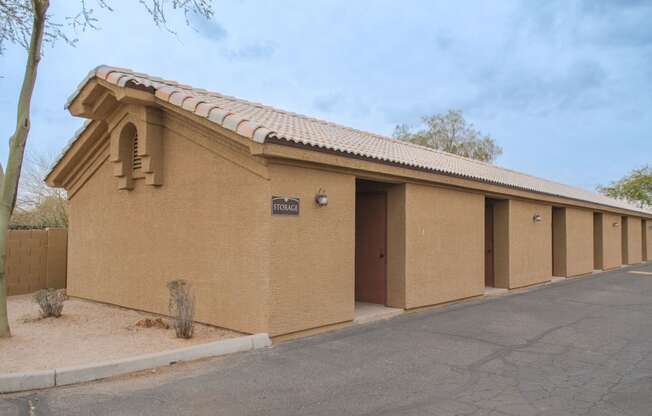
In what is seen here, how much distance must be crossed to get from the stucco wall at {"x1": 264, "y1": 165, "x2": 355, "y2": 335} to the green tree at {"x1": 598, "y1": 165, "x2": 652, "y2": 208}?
206ft

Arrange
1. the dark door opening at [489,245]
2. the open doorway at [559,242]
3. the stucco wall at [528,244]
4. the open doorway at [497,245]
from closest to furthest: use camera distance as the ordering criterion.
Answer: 1. the open doorway at [497,245]
2. the stucco wall at [528,244]
3. the dark door opening at [489,245]
4. the open doorway at [559,242]

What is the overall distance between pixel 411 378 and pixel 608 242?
71.8 ft

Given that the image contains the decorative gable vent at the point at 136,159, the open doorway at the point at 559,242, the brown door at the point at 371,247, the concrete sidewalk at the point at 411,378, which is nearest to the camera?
the concrete sidewalk at the point at 411,378

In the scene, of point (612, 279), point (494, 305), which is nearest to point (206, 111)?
point (494, 305)

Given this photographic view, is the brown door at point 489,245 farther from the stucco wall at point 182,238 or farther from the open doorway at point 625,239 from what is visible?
the open doorway at point 625,239

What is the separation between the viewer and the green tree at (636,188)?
201ft

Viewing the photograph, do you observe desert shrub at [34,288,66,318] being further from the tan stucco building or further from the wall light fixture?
the wall light fixture

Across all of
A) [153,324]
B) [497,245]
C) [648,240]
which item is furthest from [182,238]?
[648,240]

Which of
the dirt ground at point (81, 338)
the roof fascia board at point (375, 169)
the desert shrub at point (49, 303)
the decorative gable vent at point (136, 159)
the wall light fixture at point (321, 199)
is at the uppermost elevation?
the decorative gable vent at point (136, 159)

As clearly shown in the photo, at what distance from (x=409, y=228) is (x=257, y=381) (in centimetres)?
555

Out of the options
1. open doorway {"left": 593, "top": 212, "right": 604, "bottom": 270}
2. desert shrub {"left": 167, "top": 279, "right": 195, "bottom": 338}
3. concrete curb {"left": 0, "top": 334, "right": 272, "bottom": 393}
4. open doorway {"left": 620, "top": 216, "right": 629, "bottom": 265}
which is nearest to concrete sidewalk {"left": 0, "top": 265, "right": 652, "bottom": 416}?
concrete curb {"left": 0, "top": 334, "right": 272, "bottom": 393}

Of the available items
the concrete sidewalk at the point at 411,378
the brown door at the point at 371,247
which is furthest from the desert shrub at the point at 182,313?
the brown door at the point at 371,247

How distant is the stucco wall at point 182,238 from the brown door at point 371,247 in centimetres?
401

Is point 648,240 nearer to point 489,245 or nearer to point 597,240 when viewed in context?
point 597,240
